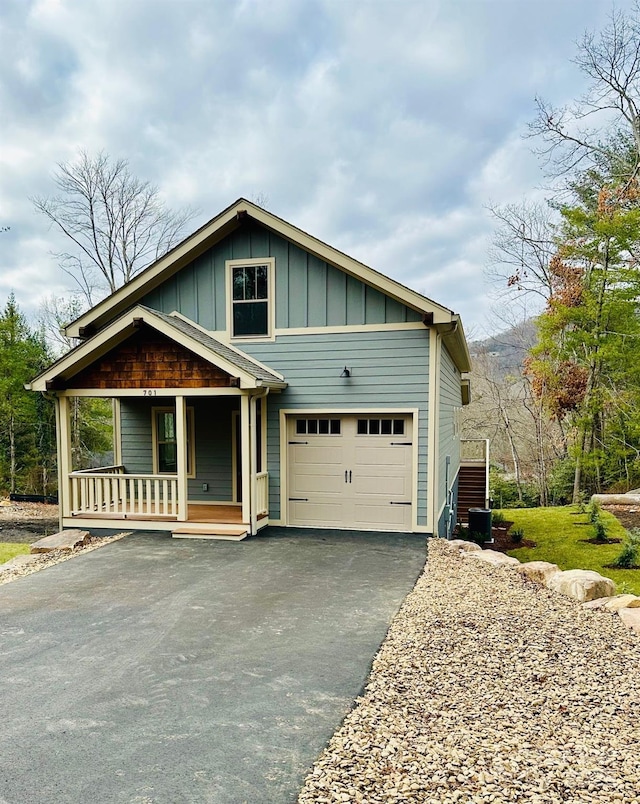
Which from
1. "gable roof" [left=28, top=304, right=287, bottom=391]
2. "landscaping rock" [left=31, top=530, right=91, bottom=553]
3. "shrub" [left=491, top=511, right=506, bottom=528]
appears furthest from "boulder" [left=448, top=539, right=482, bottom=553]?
"shrub" [left=491, top=511, right=506, bottom=528]

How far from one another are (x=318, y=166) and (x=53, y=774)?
64.0 ft

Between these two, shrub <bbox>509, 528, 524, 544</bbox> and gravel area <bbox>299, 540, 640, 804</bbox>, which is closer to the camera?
gravel area <bbox>299, 540, 640, 804</bbox>

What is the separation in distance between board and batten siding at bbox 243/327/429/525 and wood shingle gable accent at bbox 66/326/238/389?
4.37ft

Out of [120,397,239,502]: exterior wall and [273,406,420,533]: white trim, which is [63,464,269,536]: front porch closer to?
[273,406,420,533]: white trim

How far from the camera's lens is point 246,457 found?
27.3ft

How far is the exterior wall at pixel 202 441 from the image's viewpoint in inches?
400

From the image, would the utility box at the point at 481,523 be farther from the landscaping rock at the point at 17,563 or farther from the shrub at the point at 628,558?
the landscaping rock at the point at 17,563

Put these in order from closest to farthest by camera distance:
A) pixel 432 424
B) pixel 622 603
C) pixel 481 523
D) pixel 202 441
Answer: pixel 622 603 < pixel 432 424 < pixel 202 441 < pixel 481 523

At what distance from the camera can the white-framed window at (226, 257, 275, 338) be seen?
9.31 metres

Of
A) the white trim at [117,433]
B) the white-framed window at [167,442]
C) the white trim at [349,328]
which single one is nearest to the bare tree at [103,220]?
the white trim at [117,433]

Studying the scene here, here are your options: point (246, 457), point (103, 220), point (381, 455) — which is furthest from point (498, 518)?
point (103, 220)

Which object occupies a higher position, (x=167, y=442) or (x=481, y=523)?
(x=167, y=442)

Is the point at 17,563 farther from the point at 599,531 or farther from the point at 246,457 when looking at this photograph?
the point at 599,531

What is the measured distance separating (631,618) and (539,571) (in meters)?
1.61
